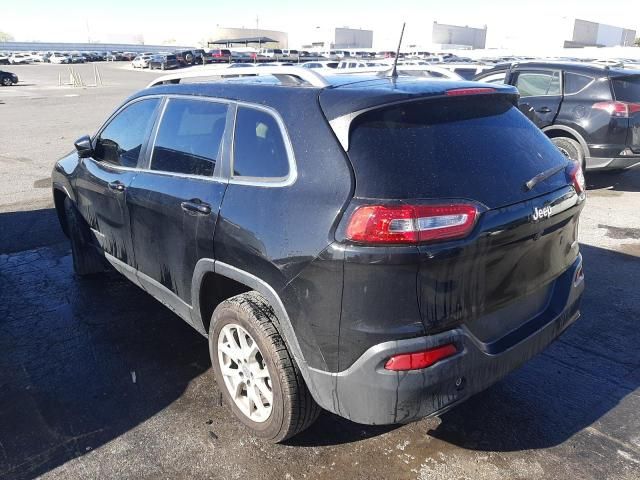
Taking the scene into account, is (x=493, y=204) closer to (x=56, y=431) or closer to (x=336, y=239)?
(x=336, y=239)

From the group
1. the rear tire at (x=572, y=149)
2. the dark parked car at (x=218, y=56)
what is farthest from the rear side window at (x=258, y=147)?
the dark parked car at (x=218, y=56)

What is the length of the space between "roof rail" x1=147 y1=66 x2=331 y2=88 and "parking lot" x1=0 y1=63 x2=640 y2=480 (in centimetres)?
179

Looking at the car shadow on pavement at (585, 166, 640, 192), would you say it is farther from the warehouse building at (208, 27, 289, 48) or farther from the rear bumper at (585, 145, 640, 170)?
the warehouse building at (208, 27, 289, 48)

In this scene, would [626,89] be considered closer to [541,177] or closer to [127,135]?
[541,177]

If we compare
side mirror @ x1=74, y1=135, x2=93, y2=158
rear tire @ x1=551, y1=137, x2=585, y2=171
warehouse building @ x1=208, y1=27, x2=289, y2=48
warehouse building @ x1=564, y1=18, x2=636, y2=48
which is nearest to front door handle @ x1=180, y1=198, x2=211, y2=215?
side mirror @ x1=74, y1=135, x2=93, y2=158

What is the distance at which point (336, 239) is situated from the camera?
2.27 meters

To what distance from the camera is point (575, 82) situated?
26.3 ft

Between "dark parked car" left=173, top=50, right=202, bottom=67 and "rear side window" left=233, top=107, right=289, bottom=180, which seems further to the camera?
"dark parked car" left=173, top=50, right=202, bottom=67

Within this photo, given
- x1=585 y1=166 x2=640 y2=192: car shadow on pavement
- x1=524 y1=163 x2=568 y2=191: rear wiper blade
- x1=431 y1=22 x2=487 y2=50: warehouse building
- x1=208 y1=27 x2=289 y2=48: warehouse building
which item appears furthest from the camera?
x1=208 y1=27 x2=289 y2=48: warehouse building

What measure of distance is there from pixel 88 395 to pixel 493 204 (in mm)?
2542

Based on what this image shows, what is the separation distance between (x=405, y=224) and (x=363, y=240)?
178mm

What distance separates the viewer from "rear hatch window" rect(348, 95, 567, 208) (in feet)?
7.58

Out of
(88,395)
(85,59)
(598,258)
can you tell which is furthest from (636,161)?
(85,59)

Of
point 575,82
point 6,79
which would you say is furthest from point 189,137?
point 6,79
